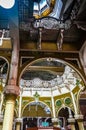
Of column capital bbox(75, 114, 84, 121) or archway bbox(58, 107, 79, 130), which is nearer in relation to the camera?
column capital bbox(75, 114, 84, 121)

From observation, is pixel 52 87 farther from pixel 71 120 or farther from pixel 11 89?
pixel 11 89

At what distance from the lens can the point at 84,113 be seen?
41.1 ft

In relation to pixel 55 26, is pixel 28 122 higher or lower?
lower

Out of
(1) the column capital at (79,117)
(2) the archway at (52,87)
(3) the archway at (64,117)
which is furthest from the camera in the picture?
(3) the archway at (64,117)

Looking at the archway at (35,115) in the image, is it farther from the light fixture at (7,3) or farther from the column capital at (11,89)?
the light fixture at (7,3)

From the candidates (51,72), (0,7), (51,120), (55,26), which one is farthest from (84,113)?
(0,7)

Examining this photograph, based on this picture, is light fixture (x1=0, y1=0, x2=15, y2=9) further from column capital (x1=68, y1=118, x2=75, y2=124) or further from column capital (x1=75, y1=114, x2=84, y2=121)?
column capital (x1=68, y1=118, x2=75, y2=124)

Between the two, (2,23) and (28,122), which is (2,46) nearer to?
(2,23)

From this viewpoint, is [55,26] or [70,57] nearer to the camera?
[55,26]

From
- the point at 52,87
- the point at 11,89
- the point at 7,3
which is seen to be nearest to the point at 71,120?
the point at 52,87

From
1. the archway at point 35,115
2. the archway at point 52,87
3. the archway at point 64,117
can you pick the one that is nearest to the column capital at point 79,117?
the archway at point 52,87

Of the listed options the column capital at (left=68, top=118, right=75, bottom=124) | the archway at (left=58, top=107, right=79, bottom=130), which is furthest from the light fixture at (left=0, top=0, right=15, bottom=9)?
the archway at (left=58, top=107, right=79, bottom=130)

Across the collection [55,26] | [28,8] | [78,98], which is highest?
[28,8]

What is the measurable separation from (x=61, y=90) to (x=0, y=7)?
857cm
